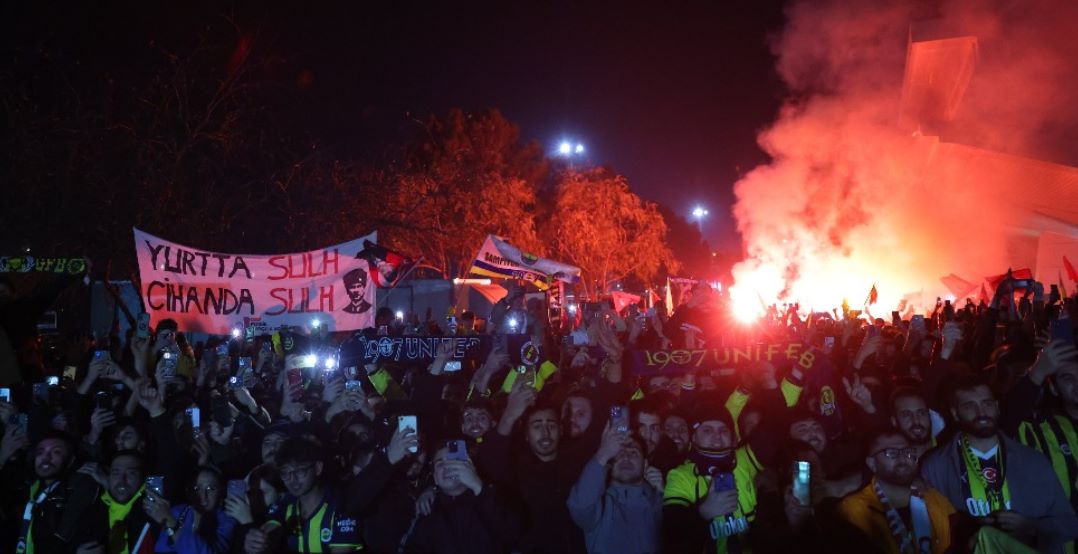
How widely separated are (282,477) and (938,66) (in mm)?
24523

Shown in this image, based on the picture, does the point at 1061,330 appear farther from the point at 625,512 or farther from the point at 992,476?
the point at 625,512

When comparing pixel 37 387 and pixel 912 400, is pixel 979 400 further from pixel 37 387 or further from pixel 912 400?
pixel 37 387

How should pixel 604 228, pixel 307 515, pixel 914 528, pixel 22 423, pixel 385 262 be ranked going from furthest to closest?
pixel 604 228
pixel 385 262
pixel 22 423
pixel 307 515
pixel 914 528

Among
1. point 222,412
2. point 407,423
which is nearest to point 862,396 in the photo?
point 407,423

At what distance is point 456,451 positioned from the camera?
450 cm

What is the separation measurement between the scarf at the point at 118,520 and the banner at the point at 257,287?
184 inches

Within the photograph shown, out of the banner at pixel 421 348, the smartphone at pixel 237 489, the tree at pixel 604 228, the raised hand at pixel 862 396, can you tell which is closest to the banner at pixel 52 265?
the banner at pixel 421 348

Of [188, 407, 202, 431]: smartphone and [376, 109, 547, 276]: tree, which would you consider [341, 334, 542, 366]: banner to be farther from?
[376, 109, 547, 276]: tree

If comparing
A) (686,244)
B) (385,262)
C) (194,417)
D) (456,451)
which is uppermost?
(686,244)

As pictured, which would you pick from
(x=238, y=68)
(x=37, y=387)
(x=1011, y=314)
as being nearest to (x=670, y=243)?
(x=238, y=68)

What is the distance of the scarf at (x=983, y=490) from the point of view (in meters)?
4.37

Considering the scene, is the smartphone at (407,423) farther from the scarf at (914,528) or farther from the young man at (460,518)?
the scarf at (914,528)

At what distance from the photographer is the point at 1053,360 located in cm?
484

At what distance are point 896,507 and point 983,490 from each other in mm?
467
